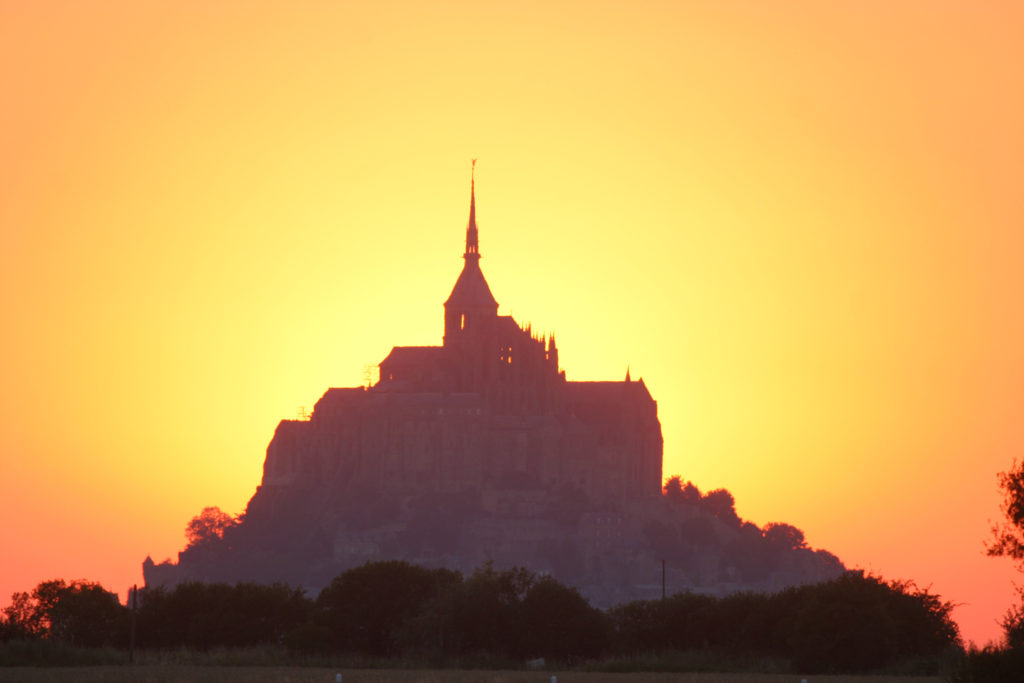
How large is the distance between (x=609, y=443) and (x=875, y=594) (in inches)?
4921

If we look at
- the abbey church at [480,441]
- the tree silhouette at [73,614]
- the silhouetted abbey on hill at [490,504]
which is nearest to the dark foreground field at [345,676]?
the tree silhouette at [73,614]

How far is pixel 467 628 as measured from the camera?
78.9 m

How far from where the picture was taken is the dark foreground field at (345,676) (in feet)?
189

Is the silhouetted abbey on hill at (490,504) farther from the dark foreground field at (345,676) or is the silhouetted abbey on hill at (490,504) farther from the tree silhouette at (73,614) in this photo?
the dark foreground field at (345,676)

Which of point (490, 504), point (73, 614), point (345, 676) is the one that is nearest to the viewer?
point (345, 676)

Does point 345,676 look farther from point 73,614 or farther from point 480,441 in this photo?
point 480,441

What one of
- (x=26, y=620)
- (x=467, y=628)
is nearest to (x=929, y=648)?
(x=467, y=628)

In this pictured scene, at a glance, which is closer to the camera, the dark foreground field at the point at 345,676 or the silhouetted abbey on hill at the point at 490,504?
the dark foreground field at the point at 345,676

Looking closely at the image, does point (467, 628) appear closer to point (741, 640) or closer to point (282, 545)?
point (741, 640)

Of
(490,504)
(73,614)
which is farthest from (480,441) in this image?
(73,614)

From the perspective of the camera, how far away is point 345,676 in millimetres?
59562

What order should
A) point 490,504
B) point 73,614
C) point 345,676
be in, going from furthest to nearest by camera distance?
1. point 490,504
2. point 73,614
3. point 345,676

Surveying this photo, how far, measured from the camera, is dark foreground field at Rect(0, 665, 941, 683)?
57594 millimetres

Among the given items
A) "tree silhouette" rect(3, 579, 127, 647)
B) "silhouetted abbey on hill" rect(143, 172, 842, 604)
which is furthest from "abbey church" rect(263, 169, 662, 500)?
"tree silhouette" rect(3, 579, 127, 647)
